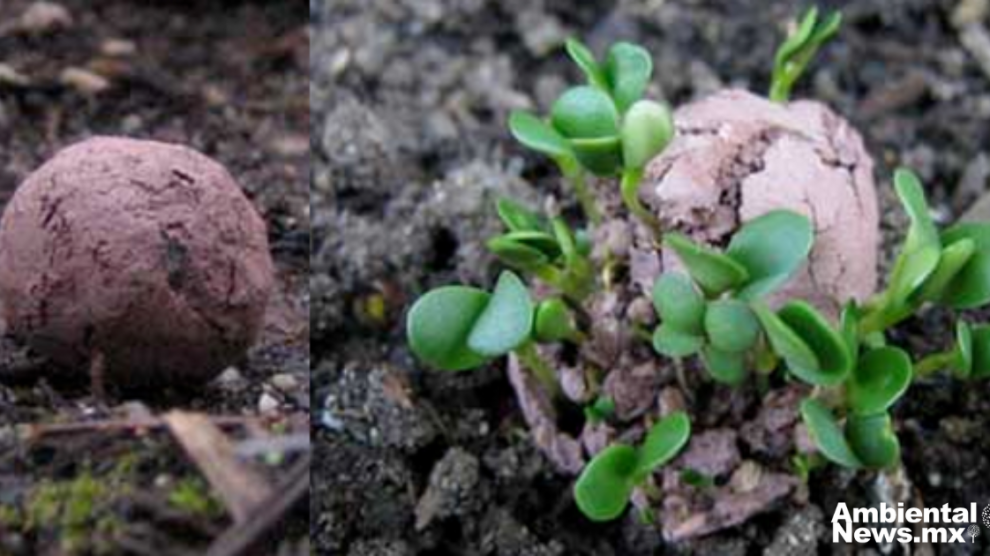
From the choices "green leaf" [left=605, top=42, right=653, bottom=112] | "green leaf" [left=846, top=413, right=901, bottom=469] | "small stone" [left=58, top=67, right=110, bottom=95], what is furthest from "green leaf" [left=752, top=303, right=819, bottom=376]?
"small stone" [left=58, top=67, right=110, bottom=95]

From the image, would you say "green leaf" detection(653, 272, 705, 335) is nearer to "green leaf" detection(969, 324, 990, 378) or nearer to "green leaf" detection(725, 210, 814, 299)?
"green leaf" detection(725, 210, 814, 299)

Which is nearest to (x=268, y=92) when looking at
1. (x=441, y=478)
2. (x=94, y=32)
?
(x=94, y=32)

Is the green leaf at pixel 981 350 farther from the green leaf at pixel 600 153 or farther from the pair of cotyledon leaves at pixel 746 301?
the green leaf at pixel 600 153

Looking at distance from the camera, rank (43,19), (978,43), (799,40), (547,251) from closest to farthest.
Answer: (547,251), (799,40), (43,19), (978,43)

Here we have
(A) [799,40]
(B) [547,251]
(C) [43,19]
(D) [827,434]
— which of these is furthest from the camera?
(C) [43,19]

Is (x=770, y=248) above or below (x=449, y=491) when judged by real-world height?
above

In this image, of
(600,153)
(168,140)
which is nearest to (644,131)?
(600,153)

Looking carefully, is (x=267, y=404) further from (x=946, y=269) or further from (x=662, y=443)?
(x=946, y=269)
